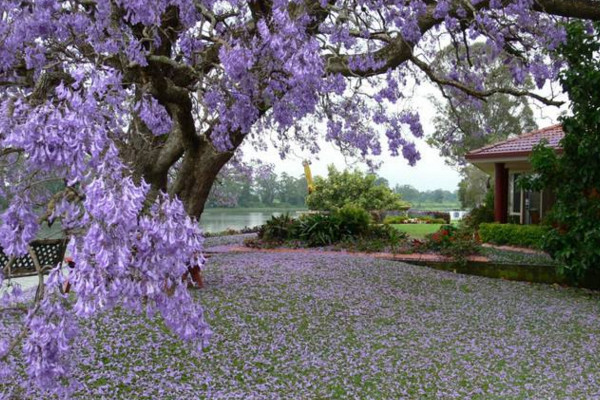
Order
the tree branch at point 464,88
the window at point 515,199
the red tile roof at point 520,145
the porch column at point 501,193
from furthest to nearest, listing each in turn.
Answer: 1. the window at point 515,199
2. the porch column at point 501,193
3. the red tile roof at point 520,145
4. the tree branch at point 464,88

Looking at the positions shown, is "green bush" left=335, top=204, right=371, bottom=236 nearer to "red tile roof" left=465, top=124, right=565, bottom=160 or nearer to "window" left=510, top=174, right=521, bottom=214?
"red tile roof" left=465, top=124, right=565, bottom=160

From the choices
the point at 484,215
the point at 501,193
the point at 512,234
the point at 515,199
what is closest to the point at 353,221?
the point at 512,234

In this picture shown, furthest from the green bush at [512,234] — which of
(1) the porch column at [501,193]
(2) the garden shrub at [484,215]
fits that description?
(2) the garden shrub at [484,215]

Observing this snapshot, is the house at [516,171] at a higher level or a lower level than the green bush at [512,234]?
higher

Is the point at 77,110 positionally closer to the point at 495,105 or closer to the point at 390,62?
the point at 390,62

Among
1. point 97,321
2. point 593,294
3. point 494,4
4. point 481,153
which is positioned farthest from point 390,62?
point 481,153

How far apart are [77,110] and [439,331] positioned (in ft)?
18.2

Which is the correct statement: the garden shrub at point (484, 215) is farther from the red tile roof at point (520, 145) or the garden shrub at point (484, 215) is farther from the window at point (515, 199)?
the red tile roof at point (520, 145)

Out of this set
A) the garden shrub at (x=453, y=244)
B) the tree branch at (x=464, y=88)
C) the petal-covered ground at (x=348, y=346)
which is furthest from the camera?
the garden shrub at (x=453, y=244)

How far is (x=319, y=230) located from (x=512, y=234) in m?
5.07

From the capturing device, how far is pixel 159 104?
7.04m

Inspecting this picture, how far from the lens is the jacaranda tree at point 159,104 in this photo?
9.07 feet

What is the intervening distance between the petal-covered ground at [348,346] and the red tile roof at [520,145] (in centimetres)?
735

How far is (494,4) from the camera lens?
309 inches
